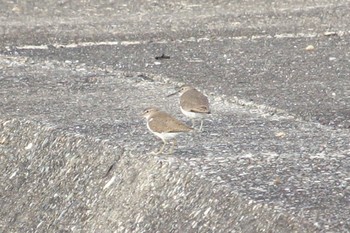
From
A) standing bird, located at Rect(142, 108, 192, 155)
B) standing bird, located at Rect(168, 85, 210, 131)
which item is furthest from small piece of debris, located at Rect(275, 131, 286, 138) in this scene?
standing bird, located at Rect(142, 108, 192, 155)

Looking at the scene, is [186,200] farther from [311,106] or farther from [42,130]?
[311,106]

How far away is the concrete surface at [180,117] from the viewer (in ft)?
23.0

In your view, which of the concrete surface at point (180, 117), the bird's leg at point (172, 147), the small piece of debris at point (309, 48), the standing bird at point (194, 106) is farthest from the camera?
the small piece of debris at point (309, 48)

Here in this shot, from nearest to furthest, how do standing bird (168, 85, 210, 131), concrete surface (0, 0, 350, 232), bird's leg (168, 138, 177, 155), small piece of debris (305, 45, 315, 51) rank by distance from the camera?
1. concrete surface (0, 0, 350, 232)
2. bird's leg (168, 138, 177, 155)
3. standing bird (168, 85, 210, 131)
4. small piece of debris (305, 45, 315, 51)

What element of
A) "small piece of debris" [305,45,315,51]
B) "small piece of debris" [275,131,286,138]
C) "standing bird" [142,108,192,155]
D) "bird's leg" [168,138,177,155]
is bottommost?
"small piece of debris" [305,45,315,51]

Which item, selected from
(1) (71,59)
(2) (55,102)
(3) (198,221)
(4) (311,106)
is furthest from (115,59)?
(3) (198,221)

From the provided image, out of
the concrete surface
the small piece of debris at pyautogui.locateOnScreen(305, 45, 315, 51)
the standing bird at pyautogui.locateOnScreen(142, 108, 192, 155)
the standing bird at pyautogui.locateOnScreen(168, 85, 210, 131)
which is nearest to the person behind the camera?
the concrete surface

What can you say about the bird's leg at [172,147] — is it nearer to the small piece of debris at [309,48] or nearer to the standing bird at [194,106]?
the standing bird at [194,106]

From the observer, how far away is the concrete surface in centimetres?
700

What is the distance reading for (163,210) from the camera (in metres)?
7.25

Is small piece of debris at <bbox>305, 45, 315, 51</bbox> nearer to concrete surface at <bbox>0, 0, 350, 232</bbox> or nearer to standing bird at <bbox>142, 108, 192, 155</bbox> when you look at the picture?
concrete surface at <bbox>0, 0, 350, 232</bbox>

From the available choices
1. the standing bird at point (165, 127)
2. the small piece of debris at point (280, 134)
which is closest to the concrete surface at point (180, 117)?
the small piece of debris at point (280, 134)

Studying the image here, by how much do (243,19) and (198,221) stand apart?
8.26 m

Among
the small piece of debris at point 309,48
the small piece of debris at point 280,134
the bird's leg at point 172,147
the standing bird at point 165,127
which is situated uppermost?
the standing bird at point 165,127
